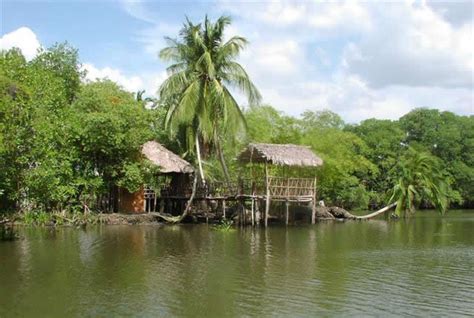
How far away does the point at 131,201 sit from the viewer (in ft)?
99.3

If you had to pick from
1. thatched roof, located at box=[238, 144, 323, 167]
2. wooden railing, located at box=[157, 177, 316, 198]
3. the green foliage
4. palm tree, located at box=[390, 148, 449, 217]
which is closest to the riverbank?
the green foliage

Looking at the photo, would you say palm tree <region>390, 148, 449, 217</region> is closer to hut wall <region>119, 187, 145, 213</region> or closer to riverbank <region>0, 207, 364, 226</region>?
riverbank <region>0, 207, 364, 226</region>

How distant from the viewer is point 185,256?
1686cm

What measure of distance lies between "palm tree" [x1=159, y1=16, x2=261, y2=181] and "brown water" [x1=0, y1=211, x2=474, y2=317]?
7.54 metres

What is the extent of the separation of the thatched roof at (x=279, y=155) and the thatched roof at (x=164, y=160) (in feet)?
10.5

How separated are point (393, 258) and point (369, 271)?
8.55ft

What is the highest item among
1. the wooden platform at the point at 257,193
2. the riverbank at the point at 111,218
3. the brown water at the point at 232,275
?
the wooden platform at the point at 257,193

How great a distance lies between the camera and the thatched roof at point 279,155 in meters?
26.7

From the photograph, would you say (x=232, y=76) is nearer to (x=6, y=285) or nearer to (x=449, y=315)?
(x=6, y=285)

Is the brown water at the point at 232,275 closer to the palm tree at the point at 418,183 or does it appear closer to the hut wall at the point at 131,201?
the hut wall at the point at 131,201

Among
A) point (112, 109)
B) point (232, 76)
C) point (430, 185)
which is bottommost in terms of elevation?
point (430, 185)

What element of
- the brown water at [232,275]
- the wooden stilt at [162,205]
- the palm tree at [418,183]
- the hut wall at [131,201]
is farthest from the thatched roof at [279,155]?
the palm tree at [418,183]

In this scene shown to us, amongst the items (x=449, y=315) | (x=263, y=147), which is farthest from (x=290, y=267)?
(x=263, y=147)

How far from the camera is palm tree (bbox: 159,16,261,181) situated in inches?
1110
